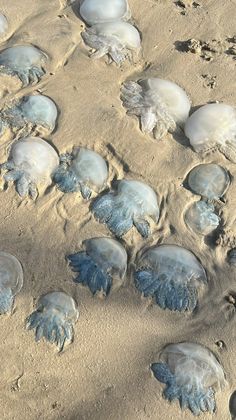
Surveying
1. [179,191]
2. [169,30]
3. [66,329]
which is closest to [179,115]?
[179,191]

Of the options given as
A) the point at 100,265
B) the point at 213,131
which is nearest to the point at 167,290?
the point at 100,265

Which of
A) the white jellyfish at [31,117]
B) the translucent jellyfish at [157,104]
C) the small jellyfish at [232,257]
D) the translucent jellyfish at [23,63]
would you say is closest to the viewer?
the small jellyfish at [232,257]

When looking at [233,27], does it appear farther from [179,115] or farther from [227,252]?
[227,252]

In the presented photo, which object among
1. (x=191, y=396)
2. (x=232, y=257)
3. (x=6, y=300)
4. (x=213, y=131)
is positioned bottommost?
(x=6, y=300)

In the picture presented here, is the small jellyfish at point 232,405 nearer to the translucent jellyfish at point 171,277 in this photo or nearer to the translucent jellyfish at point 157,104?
the translucent jellyfish at point 171,277

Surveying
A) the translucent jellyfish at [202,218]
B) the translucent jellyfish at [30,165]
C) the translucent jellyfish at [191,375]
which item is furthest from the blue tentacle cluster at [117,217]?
the translucent jellyfish at [191,375]

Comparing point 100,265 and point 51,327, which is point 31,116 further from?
point 51,327
